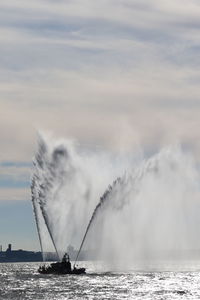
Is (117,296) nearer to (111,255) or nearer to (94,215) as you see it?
(94,215)

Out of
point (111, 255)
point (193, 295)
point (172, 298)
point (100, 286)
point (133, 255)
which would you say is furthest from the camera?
point (133, 255)

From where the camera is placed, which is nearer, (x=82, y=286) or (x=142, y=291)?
(x=142, y=291)

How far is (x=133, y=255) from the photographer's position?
542 feet

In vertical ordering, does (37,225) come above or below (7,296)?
above

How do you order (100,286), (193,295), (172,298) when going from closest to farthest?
(172,298) → (193,295) → (100,286)

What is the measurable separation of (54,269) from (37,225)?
107 ft

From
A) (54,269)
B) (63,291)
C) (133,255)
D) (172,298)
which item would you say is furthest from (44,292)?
(133,255)

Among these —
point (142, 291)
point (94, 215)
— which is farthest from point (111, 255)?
point (142, 291)

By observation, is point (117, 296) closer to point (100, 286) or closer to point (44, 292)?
point (44, 292)

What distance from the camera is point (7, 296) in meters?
99.5

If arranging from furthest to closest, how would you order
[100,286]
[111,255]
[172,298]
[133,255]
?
1. [133,255]
2. [111,255]
3. [100,286]
4. [172,298]

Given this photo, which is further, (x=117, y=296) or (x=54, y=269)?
(x=54, y=269)

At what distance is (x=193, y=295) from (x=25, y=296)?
25.4m

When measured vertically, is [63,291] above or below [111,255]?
below
